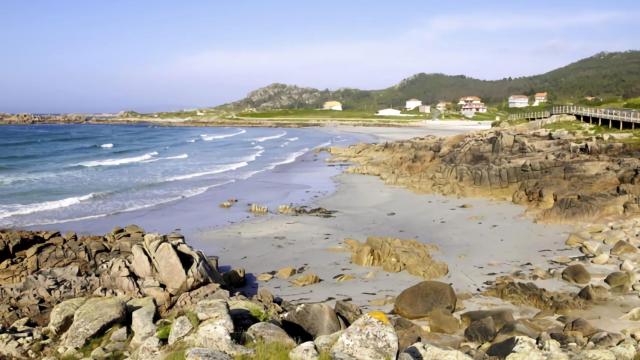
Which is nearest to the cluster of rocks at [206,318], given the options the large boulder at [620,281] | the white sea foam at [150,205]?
the large boulder at [620,281]

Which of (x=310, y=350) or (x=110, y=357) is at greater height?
(x=310, y=350)

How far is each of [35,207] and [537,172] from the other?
23037 millimetres

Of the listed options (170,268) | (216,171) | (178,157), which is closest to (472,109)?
(178,157)

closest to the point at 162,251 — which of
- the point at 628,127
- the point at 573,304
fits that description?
the point at 573,304

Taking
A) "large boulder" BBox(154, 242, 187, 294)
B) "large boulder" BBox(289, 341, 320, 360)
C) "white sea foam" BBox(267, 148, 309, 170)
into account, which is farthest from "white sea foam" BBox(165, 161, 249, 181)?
"large boulder" BBox(289, 341, 320, 360)

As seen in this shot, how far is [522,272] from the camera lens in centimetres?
1448

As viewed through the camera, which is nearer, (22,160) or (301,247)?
(301,247)

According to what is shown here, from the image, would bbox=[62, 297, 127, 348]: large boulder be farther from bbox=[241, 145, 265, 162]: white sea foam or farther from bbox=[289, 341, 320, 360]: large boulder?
bbox=[241, 145, 265, 162]: white sea foam

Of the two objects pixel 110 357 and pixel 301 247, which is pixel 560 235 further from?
pixel 110 357

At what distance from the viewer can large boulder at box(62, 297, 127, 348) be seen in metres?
9.19

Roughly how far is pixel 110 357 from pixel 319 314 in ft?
11.5

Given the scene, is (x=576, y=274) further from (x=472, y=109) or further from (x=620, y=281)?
(x=472, y=109)

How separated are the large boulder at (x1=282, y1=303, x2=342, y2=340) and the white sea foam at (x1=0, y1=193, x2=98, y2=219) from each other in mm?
18148

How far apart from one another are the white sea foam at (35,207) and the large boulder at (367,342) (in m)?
20.7
